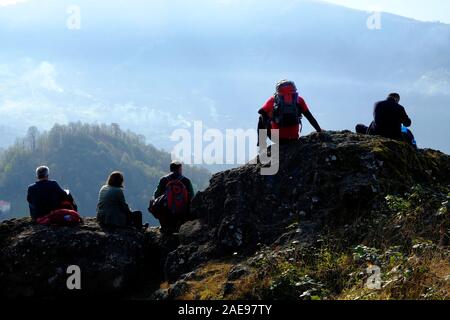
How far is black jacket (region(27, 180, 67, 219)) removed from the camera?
42.0 feet

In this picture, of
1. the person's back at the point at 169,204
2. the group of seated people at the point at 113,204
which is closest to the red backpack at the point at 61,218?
the group of seated people at the point at 113,204

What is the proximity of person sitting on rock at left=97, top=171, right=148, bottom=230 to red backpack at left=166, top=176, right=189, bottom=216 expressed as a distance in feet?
3.30

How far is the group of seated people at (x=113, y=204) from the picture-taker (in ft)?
41.9

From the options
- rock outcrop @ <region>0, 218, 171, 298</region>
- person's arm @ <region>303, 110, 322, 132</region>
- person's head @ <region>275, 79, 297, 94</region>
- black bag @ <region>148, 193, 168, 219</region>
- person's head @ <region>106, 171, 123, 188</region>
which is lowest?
rock outcrop @ <region>0, 218, 171, 298</region>

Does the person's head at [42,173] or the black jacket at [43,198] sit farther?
the person's head at [42,173]

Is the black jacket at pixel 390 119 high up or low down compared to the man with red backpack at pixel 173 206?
up

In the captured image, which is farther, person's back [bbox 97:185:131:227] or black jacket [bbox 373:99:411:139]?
black jacket [bbox 373:99:411:139]

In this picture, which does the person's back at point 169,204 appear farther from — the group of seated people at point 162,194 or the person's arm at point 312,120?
the person's arm at point 312,120

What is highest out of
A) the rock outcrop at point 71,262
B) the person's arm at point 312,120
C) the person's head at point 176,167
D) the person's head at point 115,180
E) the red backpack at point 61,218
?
the person's arm at point 312,120

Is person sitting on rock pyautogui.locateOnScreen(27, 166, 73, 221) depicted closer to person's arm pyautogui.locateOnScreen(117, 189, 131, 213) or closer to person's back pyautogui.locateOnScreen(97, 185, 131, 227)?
person's back pyautogui.locateOnScreen(97, 185, 131, 227)

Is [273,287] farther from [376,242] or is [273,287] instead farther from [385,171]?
[385,171]

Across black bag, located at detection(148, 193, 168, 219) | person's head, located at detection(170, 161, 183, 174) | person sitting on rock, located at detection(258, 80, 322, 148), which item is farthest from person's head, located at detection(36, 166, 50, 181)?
person sitting on rock, located at detection(258, 80, 322, 148)

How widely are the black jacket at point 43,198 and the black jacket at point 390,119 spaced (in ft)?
28.1

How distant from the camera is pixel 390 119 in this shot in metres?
14.2
